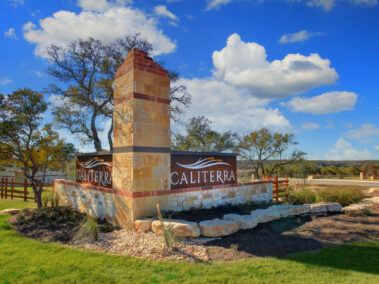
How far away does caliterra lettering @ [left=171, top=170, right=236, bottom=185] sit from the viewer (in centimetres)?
852

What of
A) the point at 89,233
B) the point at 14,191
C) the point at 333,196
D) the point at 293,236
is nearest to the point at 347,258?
the point at 293,236

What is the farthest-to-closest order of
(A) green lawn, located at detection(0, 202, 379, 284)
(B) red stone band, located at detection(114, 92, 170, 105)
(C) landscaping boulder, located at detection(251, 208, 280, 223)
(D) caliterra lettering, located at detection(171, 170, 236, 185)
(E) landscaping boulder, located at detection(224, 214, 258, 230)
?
(D) caliterra lettering, located at detection(171, 170, 236, 185)
(C) landscaping boulder, located at detection(251, 208, 280, 223)
(B) red stone band, located at detection(114, 92, 170, 105)
(E) landscaping boulder, located at detection(224, 214, 258, 230)
(A) green lawn, located at detection(0, 202, 379, 284)

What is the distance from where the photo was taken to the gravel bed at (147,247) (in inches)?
207

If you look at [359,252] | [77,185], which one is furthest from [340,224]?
[77,185]

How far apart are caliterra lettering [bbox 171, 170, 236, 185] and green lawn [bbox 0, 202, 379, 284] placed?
12.3 feet

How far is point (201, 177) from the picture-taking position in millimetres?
9375

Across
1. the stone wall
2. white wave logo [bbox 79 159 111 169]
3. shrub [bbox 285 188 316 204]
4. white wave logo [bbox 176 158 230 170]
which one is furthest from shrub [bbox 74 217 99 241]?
shrub [bbox 285 188 316 204]

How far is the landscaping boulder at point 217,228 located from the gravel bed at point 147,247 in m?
0.51

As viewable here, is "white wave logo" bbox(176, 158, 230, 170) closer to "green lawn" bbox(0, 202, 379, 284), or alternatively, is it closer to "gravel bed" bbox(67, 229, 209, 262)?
A: "gravel bed" bbox(67, 229, 209, 262)

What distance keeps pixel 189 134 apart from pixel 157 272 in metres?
21.4

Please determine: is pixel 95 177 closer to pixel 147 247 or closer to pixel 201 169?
pixel 201 169

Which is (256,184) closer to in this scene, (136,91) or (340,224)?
(340,224)

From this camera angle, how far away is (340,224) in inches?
318

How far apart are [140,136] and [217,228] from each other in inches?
141
